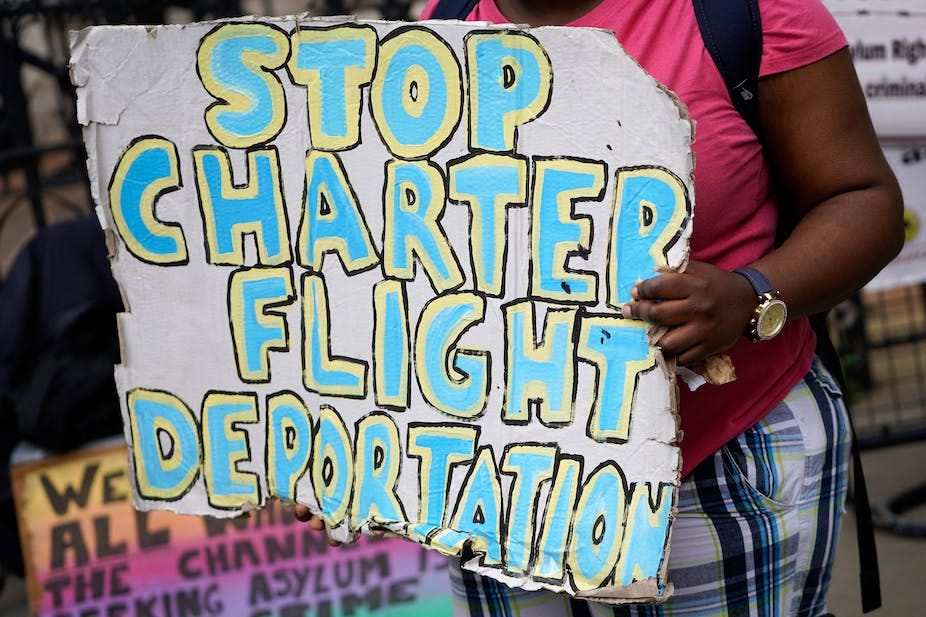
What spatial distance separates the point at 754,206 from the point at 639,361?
30cm

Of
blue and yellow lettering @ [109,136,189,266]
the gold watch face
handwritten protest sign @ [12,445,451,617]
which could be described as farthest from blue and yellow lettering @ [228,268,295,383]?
handwritten protest sign @ [12,445,451,617]

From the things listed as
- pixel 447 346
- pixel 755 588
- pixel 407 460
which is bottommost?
pixel 755 588

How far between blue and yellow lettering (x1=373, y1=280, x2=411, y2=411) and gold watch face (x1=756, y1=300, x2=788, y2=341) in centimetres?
58

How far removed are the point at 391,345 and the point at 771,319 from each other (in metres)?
0.63

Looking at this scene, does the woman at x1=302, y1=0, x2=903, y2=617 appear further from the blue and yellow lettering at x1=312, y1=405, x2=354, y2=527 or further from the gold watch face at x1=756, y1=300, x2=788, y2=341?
the blue and yellow lettering at x1=312, y1=405, x2=354, y2=527

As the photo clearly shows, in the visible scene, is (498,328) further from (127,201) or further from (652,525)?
(127,201)

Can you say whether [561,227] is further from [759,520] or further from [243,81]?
[243,81]

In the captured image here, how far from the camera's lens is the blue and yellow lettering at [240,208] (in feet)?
6.83

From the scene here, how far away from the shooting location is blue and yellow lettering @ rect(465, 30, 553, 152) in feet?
5.86

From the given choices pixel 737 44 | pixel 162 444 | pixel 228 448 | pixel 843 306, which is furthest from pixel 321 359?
pixel 843 306

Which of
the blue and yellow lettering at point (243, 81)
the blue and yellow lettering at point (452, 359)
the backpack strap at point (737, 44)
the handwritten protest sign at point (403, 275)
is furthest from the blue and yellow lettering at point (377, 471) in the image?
the backpack strap at point (737, 44)

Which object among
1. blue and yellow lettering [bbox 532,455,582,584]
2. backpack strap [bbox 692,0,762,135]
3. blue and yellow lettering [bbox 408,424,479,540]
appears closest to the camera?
backpack strap [bbox 692,0,762,135]

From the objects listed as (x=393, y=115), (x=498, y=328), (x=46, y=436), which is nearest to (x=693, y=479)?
(x=498, y=328)

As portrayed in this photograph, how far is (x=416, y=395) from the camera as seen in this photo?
6.49 feet
